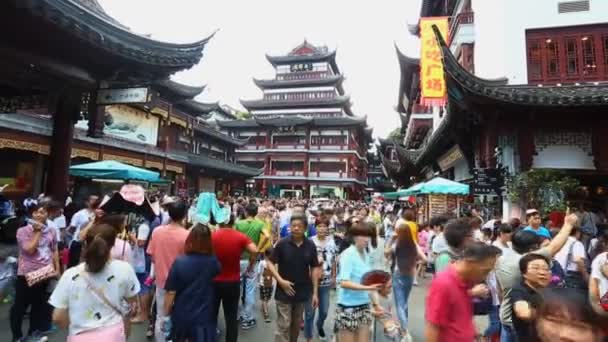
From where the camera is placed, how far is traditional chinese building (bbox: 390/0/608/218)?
25.4 ft

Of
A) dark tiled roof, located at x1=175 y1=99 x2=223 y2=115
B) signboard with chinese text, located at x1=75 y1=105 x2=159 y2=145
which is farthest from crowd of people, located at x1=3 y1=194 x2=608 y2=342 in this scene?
dark tiled roof, located at x1=175 y1=99 x2=223 y2=115

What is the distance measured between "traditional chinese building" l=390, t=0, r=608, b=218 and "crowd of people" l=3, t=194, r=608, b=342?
2.70 meters

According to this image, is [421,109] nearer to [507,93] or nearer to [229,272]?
[507,93]

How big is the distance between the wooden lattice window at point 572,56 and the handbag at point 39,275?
11.2m

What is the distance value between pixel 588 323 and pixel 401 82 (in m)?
20.7

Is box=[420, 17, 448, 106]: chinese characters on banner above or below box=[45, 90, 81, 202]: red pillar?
above

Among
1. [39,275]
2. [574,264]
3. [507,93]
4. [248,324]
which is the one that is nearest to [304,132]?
[507,93]

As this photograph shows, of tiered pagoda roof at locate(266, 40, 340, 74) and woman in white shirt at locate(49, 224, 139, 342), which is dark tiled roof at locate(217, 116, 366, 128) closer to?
tiered pagoda roof at locate(266, 40, 340, 74)

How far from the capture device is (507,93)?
7.66 metres

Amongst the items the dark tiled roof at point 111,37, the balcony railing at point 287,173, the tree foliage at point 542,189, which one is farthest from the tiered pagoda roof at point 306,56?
the dark tiled roof at point 111,37

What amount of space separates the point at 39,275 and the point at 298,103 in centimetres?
4294

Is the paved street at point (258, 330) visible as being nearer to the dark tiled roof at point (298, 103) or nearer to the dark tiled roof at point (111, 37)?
the dark tiled roof at point (111, 37)

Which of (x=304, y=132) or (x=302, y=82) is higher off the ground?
(x=302, y=82)

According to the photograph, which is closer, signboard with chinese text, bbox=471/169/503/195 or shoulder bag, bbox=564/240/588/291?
shoulder bag, bbox=564/240/588/291
